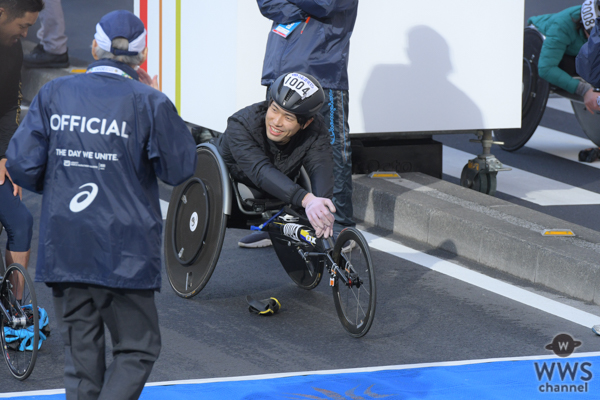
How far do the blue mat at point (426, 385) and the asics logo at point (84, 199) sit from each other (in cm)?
126

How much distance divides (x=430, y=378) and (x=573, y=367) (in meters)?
0.77

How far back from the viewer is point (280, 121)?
17.7 feet

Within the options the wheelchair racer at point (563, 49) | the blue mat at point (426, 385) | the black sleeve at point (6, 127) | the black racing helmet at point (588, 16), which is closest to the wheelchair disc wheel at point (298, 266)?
the blue mat at point (426, 385)

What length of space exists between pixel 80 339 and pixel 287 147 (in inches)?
93.4

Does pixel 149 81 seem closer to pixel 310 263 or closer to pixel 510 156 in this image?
pixel 310 263

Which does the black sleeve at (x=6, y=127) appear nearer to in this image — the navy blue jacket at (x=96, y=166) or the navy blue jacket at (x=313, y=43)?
the navy blue jacket at (x=96, y=166)

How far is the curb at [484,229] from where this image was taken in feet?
19.8

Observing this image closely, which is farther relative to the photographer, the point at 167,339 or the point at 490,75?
the point at 490,75

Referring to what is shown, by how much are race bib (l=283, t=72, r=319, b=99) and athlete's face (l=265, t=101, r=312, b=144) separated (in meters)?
0.16

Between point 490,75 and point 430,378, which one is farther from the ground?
point 490,75

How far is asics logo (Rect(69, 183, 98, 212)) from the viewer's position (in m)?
3.44

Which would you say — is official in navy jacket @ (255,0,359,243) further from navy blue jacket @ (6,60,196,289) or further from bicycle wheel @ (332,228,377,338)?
navy blue jacket @ (6,60,196,289)

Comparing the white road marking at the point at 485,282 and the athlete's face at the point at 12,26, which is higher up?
the athlete's face at the point at 12,26

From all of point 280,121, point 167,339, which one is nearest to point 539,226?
point 280,121
